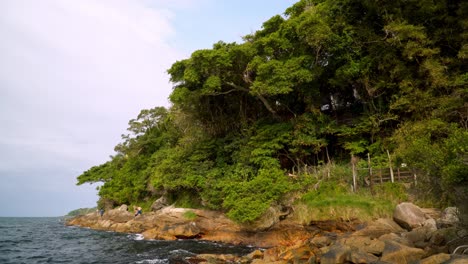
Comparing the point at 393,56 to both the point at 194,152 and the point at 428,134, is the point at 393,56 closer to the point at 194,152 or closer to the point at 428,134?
the point at 428,134

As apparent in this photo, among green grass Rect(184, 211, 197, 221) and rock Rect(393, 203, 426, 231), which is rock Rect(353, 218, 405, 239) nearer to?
rock Rect(393, 203, 426, 231)

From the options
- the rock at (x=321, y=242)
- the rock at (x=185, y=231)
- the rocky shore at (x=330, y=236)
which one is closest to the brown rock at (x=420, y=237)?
the rocky shore at (x=330, y=236)

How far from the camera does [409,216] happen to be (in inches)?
464

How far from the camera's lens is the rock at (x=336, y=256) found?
851 centimetres

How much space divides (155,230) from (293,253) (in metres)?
12.8

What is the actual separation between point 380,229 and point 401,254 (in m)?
4.16

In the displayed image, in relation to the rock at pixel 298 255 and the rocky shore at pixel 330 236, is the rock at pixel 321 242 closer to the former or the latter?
the rocky shore at pixel 330 236

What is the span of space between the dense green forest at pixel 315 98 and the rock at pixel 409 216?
3.20 feet

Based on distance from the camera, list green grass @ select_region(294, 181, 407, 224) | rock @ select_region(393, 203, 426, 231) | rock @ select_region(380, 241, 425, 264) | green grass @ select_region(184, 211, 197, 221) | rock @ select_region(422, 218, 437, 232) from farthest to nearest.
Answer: green grass @ select_region(184, 211, 197, 221), green grass @ select_region(294, 181, 407, 224), rock @ select_region(393, 203, 426, 231), rock @ select_region(422, 218, 437, 232), rock @ select_region(380, 241, 425, 264)

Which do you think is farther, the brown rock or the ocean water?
the ocean water

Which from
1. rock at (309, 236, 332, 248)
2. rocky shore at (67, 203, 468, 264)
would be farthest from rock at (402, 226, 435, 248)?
rock at (309, 236, 332, 248)

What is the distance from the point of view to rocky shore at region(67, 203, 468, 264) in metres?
8.02

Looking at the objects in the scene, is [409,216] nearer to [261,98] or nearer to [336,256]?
[336,256]

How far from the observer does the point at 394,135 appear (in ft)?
58.2
